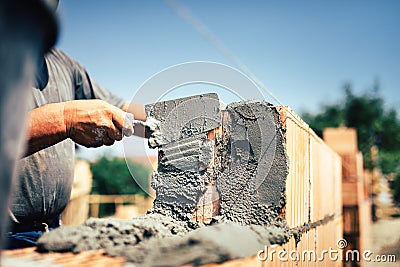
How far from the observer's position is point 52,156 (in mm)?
3271

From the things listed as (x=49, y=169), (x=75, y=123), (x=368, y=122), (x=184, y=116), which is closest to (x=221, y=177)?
(x=184, y=116)

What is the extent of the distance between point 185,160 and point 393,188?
2073cm

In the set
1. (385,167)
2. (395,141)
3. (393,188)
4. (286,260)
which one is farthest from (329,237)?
(395,141)

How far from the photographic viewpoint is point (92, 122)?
2535 millimetres

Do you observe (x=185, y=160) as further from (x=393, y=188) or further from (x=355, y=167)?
(x=393, y=188)

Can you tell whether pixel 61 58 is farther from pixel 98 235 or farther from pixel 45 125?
pixel 98 235

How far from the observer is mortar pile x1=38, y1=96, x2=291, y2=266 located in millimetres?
2271

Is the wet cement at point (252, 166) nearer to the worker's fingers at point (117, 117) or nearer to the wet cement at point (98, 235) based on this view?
the wet cement at point (98, 235)

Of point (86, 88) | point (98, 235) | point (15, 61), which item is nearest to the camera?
point (15, 61)

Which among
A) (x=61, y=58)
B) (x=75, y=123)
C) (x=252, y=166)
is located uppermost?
(x=61, y=58)

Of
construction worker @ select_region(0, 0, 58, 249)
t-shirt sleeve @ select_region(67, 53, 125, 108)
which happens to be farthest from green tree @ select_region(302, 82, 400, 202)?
construction worker @ select_region(0, 0, 58, 249)

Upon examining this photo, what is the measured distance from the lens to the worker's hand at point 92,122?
250 centimetres

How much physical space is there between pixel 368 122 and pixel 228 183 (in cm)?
2532

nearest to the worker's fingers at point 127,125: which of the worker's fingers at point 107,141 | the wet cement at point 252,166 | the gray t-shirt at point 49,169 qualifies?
the worker's fingers at point 107,141
